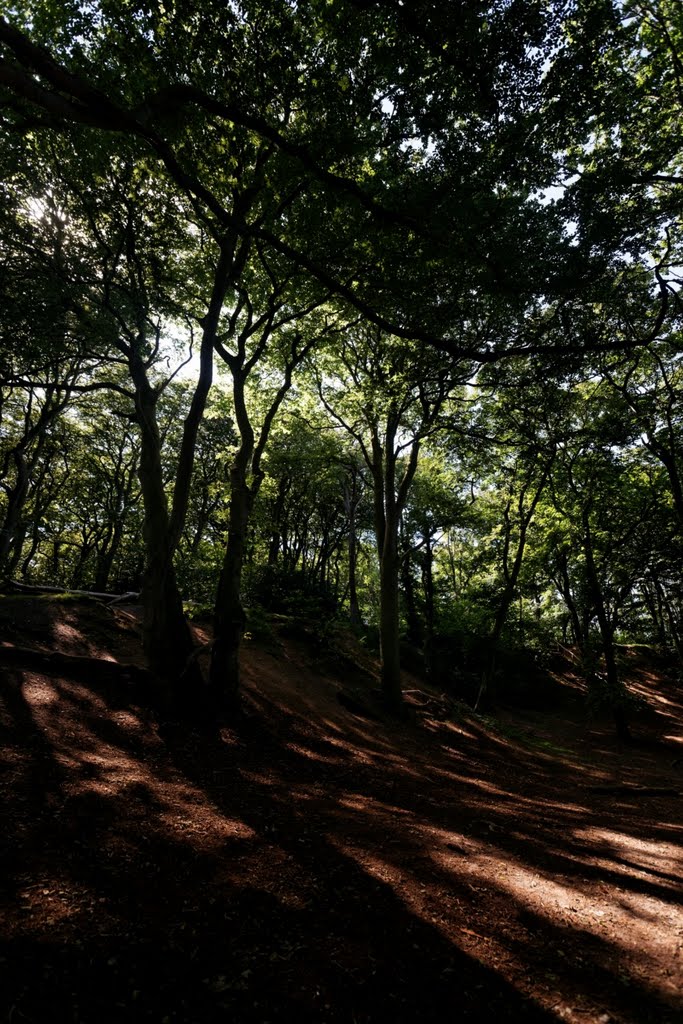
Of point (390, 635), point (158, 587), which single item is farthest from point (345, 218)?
point (390, 635)

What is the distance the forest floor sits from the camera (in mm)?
2850

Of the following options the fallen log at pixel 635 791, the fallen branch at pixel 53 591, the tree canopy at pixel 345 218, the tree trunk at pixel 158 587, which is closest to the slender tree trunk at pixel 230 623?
the tree canopy at pixel 345 218

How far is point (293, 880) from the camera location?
4.26 metres

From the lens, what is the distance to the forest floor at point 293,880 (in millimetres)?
2850

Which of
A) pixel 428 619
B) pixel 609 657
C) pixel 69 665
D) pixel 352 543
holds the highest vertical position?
pixel 352 543

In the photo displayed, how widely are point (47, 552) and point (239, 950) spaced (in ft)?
131

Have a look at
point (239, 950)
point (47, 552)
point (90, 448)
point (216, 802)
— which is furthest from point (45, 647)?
point (47, 552)

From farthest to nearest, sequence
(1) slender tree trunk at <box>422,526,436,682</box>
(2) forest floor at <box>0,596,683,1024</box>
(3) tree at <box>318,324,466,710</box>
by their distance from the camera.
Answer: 1. (1) slender tree trunk at <box>422,526,436,682</box>
2. (3) tree at <box>318,324,466,710</box>
3. (2) forest floor at <box>0,596,683,1024</box>

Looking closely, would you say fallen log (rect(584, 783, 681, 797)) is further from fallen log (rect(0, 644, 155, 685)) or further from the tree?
fallen log (rect(0, 644, 155, 685))

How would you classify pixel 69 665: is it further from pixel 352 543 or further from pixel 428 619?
pixel 428 619

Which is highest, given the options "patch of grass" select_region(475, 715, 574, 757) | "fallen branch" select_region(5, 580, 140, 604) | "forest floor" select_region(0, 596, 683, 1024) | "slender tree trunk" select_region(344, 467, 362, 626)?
"slender tree trunk" select_region(344, 467, 362, 626)

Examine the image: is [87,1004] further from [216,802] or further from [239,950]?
[216,802]

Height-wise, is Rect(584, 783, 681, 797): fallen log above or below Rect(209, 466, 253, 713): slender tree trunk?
below

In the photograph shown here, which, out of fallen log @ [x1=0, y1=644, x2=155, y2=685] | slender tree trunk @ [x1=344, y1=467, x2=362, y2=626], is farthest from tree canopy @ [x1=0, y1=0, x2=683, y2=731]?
slender tree trunk @ [x1=344, y1=467, x2=362, y2=626]
